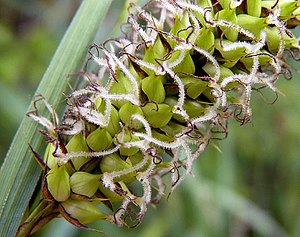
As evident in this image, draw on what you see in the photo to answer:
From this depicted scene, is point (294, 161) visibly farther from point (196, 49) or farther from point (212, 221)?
point (196, 49)

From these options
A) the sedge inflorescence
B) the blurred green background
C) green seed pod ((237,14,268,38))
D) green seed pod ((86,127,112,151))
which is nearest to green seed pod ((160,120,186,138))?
the sedge inflorescence

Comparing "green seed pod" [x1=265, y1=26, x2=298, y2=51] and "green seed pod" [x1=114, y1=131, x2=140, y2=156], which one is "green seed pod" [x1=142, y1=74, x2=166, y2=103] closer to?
"green seed pod" [x1=114, y1=131, x2=140, y2=156]

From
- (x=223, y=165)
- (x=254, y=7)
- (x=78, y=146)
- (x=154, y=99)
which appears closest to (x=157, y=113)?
(x=154, y=99)

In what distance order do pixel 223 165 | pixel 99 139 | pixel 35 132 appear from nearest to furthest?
pixel 99 139, pixel 35 132, pixel 223 165

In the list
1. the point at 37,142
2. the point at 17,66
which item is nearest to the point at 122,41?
the point at 37,142

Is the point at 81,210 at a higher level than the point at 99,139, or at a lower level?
lower

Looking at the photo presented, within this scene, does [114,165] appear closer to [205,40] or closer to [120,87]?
[120,87]

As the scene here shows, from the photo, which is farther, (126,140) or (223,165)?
(223,165)

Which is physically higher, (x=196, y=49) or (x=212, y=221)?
(x=196, y=49)
